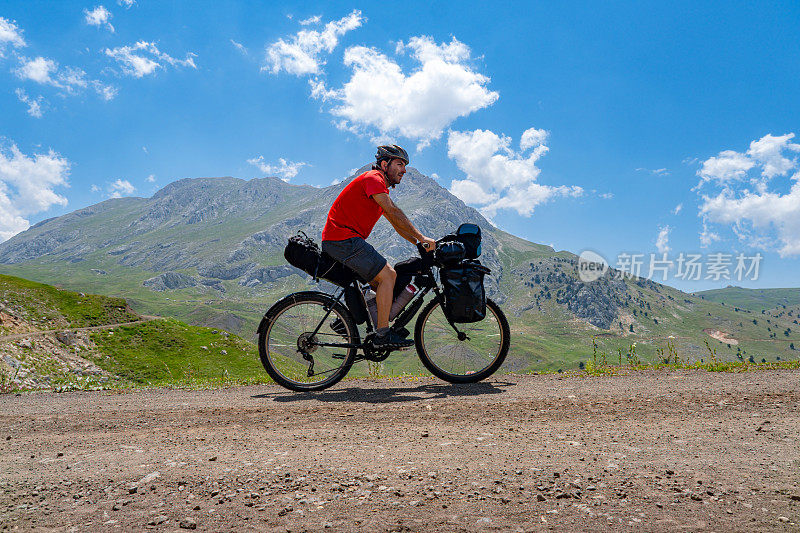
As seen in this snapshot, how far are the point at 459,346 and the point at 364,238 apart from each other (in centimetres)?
288

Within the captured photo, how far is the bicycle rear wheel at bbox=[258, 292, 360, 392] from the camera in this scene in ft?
26.1

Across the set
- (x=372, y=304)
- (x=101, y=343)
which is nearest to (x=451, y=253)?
(x=372, y=304)

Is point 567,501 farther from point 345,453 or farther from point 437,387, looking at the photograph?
point 437,387

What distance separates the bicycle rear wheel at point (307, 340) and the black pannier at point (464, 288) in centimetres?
190

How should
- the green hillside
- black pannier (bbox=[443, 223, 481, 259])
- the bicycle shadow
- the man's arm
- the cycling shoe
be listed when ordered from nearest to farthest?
1. the bicycle shadow
2. the man's arm
3. the cycling shoe
4. black pannier (bbox=[443, 223, 481, 259])
5. the green hillside

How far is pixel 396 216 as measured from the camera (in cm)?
757

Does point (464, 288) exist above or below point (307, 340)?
above

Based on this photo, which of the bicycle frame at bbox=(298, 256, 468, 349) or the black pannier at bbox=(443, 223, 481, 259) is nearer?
the bicycle frame at bbox=(298, 256, 468, 349)

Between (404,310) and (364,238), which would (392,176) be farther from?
(404,310)

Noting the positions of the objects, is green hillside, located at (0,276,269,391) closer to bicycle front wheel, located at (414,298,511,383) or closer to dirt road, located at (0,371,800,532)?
bicycle front wheel, located at (414,298,511,383)

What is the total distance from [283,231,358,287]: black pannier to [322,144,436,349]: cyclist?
0.21m

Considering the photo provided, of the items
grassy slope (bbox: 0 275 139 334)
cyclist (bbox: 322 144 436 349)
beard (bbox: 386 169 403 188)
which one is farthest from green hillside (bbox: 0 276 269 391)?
beard (bbox: 386 169 403 188)

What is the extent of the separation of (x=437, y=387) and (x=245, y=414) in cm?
337

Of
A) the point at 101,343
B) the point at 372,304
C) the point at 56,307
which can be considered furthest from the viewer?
the point at 56,307
